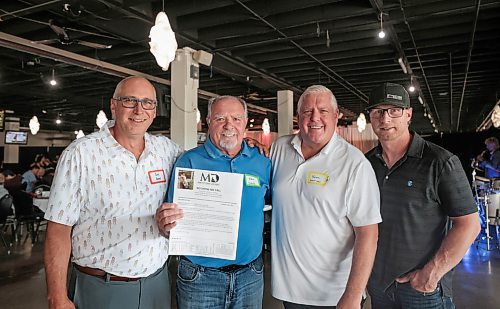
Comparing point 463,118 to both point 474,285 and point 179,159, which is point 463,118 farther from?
point 179,159

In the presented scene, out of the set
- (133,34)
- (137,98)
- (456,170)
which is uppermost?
(133,34)

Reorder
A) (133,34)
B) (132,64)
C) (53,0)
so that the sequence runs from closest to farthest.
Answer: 1. (53,0)
2. (133,34)
3. (132,64)

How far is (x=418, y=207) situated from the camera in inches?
65.2

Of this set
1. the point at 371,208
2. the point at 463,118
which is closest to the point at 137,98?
the point at 371,208

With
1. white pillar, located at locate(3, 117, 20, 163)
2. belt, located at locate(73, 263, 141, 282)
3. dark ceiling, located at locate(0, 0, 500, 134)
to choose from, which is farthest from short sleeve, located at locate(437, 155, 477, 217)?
white pillar, located at locate(3, 117, 20, 163)

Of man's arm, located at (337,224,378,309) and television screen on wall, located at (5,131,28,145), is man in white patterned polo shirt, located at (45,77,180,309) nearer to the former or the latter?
man's arm, located at (337,224,378,309)

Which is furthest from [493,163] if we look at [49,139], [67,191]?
[49,139]

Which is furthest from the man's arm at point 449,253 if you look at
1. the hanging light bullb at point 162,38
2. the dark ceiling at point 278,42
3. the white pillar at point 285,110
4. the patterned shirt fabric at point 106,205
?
the white pillar at point 285,110

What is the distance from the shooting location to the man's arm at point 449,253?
158 cm

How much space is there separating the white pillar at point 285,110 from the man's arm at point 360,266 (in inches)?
324

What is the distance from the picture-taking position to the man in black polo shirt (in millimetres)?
1602

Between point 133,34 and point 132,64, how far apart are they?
2.21m

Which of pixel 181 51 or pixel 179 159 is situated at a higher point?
pixel 181 51

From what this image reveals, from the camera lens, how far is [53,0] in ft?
14.4
